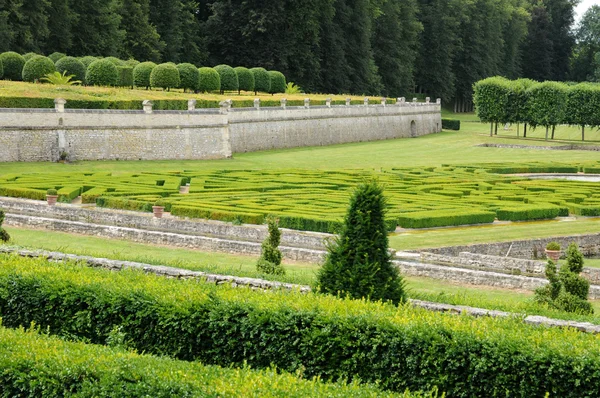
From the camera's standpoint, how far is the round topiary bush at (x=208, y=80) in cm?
6397

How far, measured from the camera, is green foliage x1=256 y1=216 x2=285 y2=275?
19812 mm

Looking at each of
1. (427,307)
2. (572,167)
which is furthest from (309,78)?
(427,307)

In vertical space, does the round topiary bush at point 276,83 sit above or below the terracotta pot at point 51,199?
above

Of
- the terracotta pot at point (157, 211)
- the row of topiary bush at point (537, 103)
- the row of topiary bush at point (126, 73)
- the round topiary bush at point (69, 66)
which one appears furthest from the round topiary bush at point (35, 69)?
the row of topiary bush at point (537, 103)

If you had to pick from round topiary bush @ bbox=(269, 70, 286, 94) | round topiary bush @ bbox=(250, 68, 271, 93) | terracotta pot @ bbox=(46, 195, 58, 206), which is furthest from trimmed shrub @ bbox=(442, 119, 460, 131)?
terracotta pot @ bbox=(46, 195, 58, 206)

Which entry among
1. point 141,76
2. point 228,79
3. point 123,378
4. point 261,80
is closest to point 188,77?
point 141,76

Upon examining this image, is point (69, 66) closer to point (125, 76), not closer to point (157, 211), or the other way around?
point (125, 76)

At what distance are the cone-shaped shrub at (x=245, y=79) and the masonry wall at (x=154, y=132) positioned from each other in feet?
19.5

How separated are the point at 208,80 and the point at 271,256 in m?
44.9

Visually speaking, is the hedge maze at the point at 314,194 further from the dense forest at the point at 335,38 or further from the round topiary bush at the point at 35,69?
the dense forest at the point at 335,38

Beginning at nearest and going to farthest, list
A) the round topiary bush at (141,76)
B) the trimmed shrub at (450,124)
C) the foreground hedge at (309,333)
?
1. the foreground hedge at (309,333)
2. the round topiary bush at (141,76)
3. the trimmed shrub at (450,124)

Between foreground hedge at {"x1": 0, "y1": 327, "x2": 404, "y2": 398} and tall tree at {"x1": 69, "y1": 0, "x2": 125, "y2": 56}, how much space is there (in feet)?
206

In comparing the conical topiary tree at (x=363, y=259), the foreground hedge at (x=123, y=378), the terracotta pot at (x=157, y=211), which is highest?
the conical topiary tree at (x=363, y=259)

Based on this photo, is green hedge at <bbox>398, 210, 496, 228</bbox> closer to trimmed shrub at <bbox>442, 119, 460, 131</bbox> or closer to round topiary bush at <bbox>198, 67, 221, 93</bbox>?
round topiary bush at <bbox>198, 67, 221, 93</bbox>
